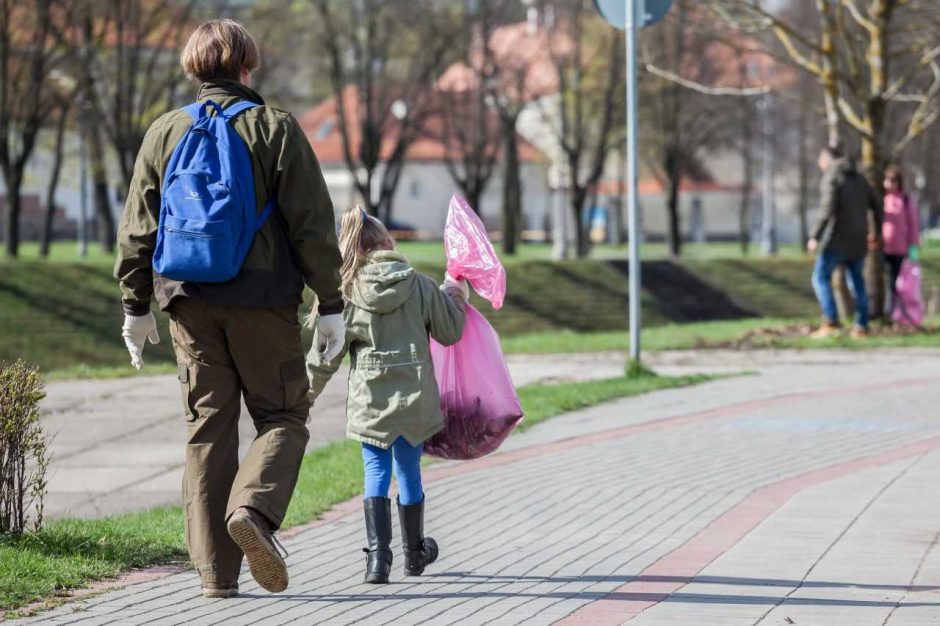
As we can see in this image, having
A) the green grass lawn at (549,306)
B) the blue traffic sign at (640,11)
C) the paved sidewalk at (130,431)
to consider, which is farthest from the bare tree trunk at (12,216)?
the blue traffic sign at (640,11)

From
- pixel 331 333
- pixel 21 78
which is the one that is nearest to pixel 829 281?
pixel 331 333

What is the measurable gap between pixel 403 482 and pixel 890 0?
13365 millimetres

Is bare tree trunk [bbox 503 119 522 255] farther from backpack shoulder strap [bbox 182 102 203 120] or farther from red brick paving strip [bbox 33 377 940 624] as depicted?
backpack shoulder strap [bbox 182 102 203 120]

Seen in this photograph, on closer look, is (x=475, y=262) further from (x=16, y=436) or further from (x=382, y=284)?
(x=16, y=436)

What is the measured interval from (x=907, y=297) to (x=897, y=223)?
2.83 ft

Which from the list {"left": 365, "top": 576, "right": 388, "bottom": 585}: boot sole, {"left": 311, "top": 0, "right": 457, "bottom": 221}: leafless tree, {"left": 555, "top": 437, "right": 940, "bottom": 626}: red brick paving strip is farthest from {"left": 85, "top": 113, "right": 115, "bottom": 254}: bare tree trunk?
{"left": 365, "top": 576, "right": 388, "bottom": 585}: boot sole

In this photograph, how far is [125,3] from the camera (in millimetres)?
36281

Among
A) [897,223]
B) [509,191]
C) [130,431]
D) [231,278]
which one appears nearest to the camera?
[231,278]

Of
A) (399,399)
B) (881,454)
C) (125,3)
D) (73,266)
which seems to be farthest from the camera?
(125,3)

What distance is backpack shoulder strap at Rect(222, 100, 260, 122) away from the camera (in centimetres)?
532

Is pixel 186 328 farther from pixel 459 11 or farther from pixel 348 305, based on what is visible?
pixel 459 11

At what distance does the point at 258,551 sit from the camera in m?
5.11

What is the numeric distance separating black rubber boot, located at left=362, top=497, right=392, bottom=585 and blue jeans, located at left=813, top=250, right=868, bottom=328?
1131 centimetres

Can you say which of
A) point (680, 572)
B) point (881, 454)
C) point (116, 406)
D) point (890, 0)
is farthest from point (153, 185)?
point (890, 0)
